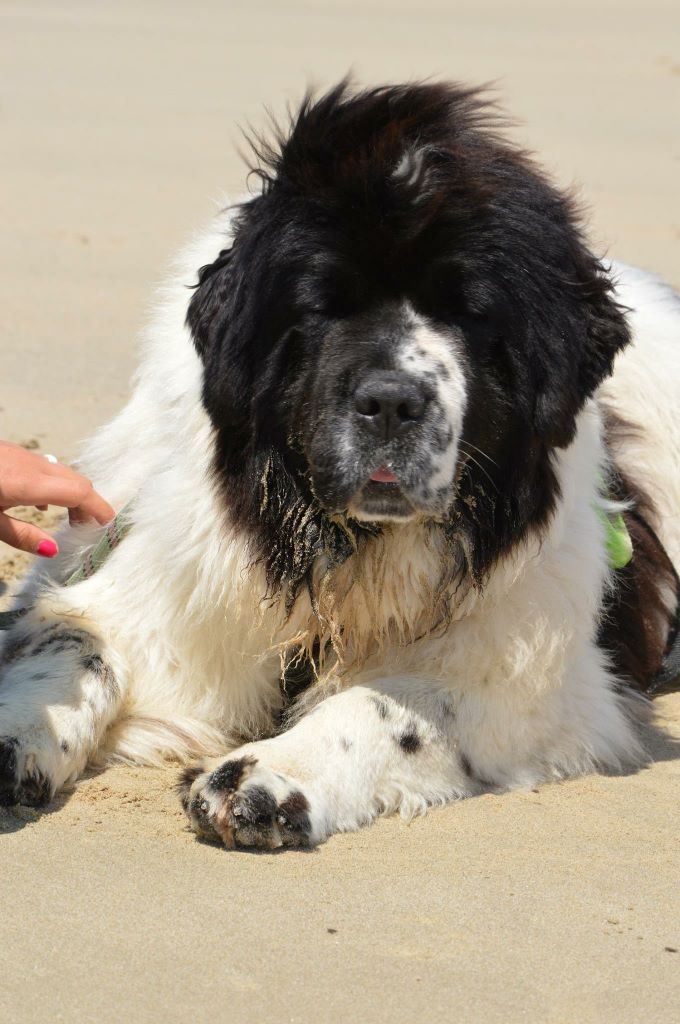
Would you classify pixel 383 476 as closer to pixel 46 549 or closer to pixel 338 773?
pixel 338 773

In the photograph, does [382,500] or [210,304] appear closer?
[382,500]

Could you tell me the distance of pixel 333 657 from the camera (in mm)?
3672

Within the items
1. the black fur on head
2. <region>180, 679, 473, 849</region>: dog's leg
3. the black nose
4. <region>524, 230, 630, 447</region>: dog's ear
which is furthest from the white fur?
the black nose

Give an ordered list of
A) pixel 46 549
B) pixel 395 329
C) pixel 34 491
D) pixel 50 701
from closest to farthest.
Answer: pixel 395 329, pixel 50 701, pixel 34 491, pixel 46 549

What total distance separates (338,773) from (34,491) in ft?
3.27

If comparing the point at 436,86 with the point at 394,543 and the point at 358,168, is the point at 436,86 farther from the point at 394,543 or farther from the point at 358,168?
the point at 394,543

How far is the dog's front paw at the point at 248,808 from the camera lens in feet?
10.2

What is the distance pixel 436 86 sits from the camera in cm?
348

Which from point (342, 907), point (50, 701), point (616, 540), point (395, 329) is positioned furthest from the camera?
point (616, 540)

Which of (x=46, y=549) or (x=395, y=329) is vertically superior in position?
(x=395, y=329)

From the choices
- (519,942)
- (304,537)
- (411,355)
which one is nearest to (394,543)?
(304,537)

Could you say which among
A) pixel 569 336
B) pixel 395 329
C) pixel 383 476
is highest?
pixel 569 336

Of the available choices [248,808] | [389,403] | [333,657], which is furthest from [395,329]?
[248,808]

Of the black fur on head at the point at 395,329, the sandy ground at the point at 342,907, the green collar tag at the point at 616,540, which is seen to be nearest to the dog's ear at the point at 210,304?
the black fur on head at the point at 395,329
